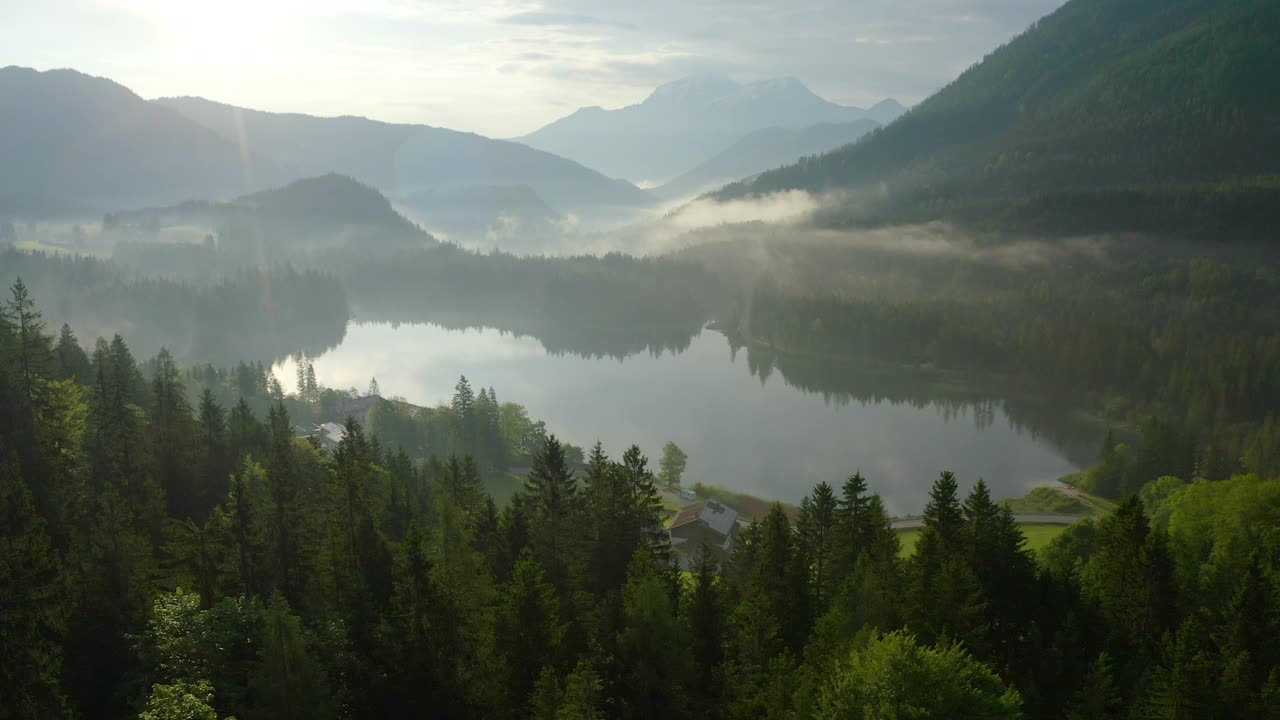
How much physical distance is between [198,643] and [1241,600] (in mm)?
27483

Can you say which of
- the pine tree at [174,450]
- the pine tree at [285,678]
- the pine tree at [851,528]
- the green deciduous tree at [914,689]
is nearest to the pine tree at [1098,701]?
the green deciduous tree at [914,689]

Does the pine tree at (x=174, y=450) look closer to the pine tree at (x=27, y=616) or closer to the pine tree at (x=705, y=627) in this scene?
the pine tree at (x=27, y=616)

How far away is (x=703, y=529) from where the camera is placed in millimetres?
56156

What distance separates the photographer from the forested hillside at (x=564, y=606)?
19.4m

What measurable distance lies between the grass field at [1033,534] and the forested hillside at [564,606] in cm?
1524

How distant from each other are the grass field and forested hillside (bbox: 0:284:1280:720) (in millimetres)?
15240

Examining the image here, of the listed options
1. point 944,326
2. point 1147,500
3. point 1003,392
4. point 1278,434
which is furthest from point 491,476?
point 944,326

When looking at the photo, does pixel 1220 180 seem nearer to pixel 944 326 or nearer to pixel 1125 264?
pixel 1125 264

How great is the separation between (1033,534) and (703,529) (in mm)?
22686

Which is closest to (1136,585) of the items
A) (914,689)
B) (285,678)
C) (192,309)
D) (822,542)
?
(822,542)

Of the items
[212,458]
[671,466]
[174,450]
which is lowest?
[671,466]

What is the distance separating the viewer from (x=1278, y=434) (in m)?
70.9

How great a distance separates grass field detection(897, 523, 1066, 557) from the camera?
173 ft

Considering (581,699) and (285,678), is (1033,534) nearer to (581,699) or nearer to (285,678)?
(581,699)
